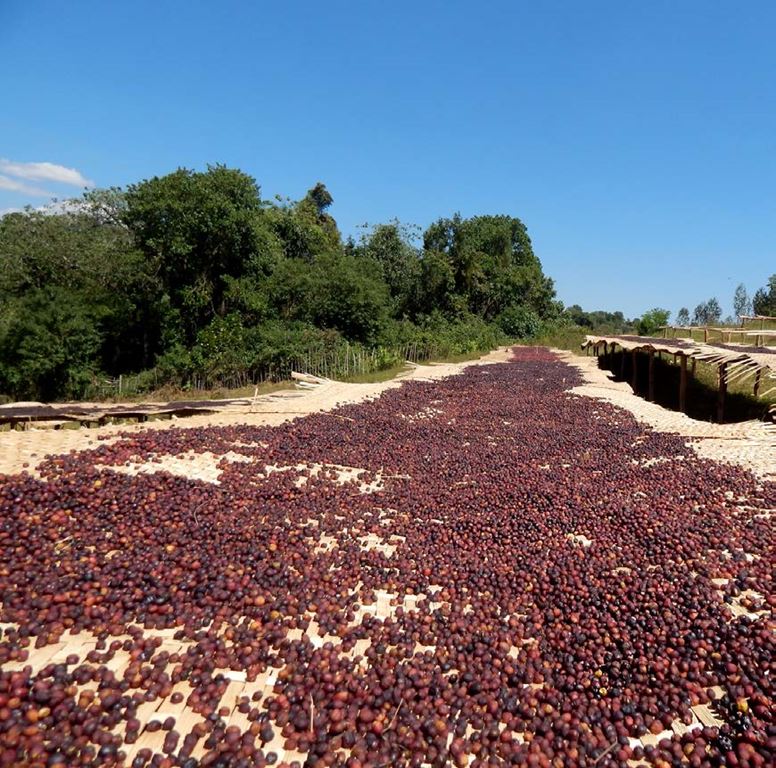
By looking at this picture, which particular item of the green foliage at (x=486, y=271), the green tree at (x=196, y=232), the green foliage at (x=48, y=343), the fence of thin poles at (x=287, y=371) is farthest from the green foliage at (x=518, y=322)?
the green foliage at (x=48, y=343)

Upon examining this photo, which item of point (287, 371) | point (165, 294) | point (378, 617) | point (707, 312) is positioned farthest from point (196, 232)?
point (707, 312)

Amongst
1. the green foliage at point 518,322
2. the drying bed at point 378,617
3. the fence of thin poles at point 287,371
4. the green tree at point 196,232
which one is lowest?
the drying bed at point 378,617

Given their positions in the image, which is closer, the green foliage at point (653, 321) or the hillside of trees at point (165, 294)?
the hillside of trees at point (165, 294)

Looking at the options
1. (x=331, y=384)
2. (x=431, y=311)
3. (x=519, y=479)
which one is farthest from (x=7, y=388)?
(x=431, y=311)

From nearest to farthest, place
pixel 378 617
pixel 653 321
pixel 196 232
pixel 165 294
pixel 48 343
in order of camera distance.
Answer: pixel 378 617 < pixel 48 343 < pixel 196 232 < pixel 165 294 < pixel 653 321

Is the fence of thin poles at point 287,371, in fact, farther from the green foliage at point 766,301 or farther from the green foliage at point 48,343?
the green foliage at point 766,301

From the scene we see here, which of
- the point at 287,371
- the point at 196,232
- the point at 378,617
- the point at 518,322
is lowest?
the point at 378,617

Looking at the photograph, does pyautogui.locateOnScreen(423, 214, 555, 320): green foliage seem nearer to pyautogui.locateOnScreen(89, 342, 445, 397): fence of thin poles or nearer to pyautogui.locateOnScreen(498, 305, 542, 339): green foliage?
pyautogui.locateOnScreen(498, 305, 542, 339): green foliage

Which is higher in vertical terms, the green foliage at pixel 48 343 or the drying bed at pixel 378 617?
the green foliage at pixel 48 343

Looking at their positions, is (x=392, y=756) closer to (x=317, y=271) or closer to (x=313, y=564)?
(x=313, y=564)

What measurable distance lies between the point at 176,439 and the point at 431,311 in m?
30.0

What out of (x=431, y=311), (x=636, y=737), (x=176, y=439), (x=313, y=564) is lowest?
(x=636, y=737)

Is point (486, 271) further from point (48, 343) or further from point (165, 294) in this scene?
point (48, 343)

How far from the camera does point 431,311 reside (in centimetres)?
3531
